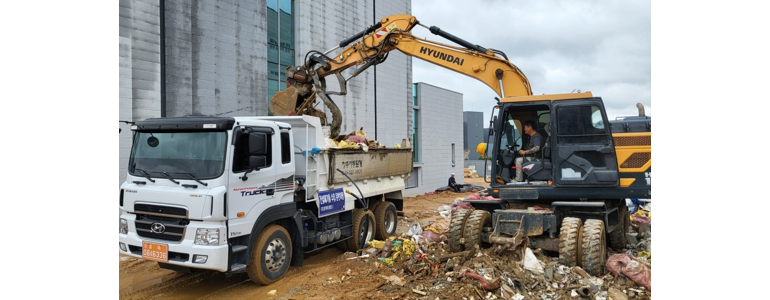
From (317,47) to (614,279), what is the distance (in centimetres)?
1084

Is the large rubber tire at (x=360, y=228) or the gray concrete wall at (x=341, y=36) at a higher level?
the gray concrete wall at (x=341, y=36)

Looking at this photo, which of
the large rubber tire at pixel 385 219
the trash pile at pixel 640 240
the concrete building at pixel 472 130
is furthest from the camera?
the concrete building at pixel 472 130

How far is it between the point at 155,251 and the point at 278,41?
27.3ft

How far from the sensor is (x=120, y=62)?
895 cm

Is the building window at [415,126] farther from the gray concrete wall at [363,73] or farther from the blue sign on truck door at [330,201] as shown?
the blue sign on truck door at [330,201]

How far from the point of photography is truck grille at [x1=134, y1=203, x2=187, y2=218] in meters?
5.80

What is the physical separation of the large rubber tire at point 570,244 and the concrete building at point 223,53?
7.77m

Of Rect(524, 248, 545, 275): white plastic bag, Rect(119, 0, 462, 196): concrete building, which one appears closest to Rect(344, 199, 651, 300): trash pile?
Rect(524, 248, 545, 275): white plastic bag

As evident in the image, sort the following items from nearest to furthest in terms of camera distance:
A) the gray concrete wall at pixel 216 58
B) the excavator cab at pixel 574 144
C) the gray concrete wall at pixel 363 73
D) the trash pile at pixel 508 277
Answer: the trash pile at pixel 508 277 → the excavator cab at pixel 574 144 → the gray concrete wall at pixel 216 58 → the gray concrete wall at pixel 363 73

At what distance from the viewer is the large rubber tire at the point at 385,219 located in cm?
995

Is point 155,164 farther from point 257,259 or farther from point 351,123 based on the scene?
point 351,123

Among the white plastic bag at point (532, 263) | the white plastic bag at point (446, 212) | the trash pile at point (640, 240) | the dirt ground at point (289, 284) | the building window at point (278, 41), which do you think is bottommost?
the dirt ground at point (289, 284)

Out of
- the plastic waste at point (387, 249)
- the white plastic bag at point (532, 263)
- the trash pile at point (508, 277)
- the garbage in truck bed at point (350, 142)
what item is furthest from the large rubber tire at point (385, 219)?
the white plastic bag at point (532, 263)

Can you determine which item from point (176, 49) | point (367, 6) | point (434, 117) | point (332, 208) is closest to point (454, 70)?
point (332, 208)
